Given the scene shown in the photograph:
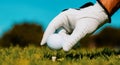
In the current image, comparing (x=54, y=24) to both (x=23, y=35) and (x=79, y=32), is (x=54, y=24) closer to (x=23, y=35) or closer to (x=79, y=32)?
(x=79, y=32)

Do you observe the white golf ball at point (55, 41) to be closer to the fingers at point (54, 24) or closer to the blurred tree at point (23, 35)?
the fingers at point (54, 24)

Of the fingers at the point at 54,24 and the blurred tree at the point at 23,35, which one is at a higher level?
the blurred tree at the point at 23,35

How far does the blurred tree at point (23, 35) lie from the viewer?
3748 centimetres

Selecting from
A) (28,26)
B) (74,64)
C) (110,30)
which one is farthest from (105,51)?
(110,30)

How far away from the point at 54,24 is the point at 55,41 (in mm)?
231

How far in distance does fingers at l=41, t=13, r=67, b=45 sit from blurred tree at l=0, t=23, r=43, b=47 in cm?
2983

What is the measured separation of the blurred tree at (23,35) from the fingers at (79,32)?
30.0 meters

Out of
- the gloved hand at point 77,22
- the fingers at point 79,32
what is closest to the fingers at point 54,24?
the gloved hand at point 77,22

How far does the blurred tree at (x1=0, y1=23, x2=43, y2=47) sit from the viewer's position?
3748 cm

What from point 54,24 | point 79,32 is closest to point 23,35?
point 54,24

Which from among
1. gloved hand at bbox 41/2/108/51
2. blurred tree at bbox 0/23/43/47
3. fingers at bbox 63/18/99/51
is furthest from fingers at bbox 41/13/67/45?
blurred tree at bbox 0/23/43/47

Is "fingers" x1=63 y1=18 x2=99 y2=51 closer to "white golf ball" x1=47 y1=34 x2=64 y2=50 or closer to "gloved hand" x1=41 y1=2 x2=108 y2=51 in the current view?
"gloved hand" x1=41 y1=2 x2=108 y2=51

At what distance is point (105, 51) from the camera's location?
776cm

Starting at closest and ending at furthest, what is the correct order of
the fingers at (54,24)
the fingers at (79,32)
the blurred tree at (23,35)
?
the fingers at (79,32) → the fingers at (54,24) → the blurred tree at (23,35)
